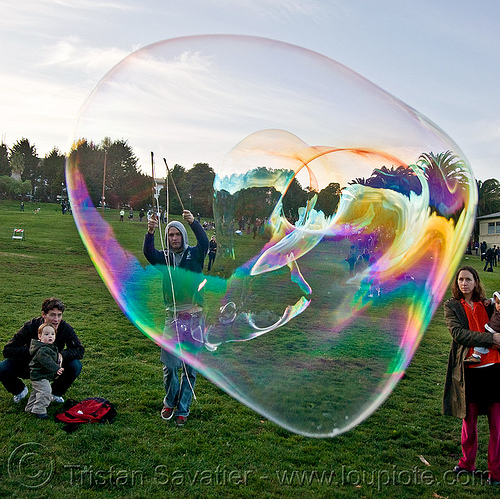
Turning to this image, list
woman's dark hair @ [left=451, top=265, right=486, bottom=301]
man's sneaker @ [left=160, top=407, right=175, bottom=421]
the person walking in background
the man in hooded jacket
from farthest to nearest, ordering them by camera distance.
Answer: man's sneaker @ [left=160, top=407, right=175, bottom=421] → the person walking in background → the man in hooded jacket → woman's dark hair @ [left=451, top=265, right=486, bottom=301]

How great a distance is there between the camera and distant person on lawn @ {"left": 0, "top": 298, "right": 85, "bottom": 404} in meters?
4.94

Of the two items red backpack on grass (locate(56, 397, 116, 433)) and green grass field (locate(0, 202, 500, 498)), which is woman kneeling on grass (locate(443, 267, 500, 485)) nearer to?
green grass field (locate(0, 202, 500, 498))

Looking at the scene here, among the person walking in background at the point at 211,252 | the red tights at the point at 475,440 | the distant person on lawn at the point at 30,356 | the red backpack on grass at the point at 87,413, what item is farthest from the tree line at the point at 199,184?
the red backpack on grass at the point at 87,413

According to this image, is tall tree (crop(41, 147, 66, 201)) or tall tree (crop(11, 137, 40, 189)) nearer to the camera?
tall tree (crop(41, 147, 66, 201))

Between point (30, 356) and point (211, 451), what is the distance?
227cm

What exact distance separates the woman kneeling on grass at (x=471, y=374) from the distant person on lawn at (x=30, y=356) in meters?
3.92

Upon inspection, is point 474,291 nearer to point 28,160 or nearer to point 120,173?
point 120,173

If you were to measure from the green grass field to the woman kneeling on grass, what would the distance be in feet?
0.95

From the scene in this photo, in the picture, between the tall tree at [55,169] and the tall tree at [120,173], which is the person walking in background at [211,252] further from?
the tall tree at [55,169]

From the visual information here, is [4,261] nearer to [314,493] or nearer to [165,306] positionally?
[165,306]

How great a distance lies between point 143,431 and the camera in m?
4.55

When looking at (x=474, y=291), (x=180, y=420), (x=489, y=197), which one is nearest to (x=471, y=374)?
(x=474, y=291)

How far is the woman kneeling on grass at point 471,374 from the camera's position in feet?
12.9

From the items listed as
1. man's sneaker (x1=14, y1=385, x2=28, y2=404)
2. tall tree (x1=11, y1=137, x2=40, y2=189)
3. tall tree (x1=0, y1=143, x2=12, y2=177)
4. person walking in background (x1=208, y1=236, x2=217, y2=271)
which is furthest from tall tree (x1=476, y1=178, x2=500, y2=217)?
tall tree (x1=0, y1=143, x2=12, y2=177)
